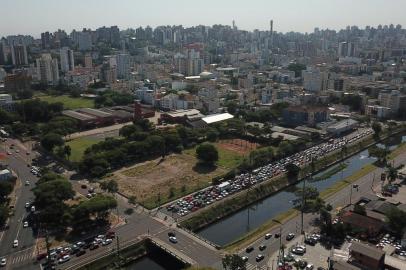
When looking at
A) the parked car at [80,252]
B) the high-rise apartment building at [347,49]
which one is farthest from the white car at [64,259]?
the high-rise apartment building at [347,49]

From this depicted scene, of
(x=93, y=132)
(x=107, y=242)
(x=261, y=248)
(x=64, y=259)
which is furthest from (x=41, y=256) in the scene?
(x=93, y=132)

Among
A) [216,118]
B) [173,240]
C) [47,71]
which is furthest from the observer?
[47,71]

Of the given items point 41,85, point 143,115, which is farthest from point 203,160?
point 41,85

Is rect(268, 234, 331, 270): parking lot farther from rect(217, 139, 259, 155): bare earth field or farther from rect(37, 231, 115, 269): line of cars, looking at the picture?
rect(217, 139, 259, 155): bare earth field

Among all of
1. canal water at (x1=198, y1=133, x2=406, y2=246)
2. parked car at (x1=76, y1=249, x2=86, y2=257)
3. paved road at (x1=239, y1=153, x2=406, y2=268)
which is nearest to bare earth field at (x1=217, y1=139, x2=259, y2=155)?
canal water at (x1=198, y1=133, x2=406, y2=246)

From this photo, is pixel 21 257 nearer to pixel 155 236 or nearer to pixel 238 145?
pixel 155 236

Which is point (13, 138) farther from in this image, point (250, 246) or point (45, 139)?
point (250, 246)

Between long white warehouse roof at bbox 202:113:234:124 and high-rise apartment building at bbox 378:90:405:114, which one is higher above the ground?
high-rise apartment building at bbox 378:90:405:114
